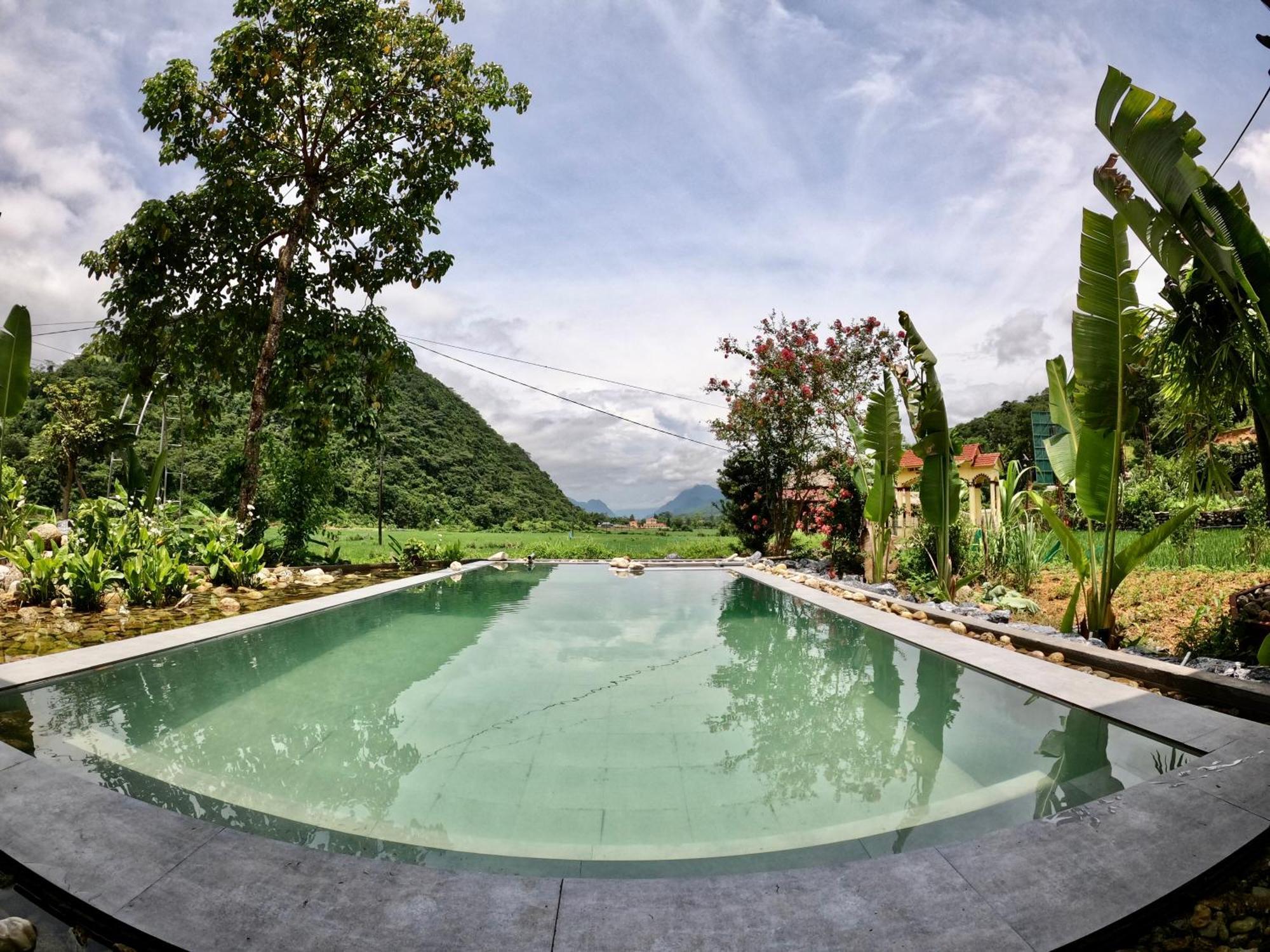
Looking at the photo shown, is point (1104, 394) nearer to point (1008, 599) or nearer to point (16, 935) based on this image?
point (1008, 599)

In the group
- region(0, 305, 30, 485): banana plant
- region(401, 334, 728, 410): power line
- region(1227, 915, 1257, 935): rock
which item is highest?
region(401, 334, 728, 410): power line

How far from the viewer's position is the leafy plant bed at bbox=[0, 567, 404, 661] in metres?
5.25

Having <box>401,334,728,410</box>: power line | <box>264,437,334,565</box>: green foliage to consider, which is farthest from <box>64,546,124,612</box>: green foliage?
<box>401,334,728,410</box>: power line

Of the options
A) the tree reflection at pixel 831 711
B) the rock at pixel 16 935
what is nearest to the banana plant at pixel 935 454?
the tree reflection at pixel 831 711

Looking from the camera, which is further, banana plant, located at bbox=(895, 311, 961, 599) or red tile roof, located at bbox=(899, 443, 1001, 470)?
red tile roof, located at bbox=(899, 443, 1001, 470)

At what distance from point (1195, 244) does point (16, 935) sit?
6.18 meters

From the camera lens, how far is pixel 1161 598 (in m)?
6.68

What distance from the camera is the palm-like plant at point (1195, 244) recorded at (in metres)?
3.93

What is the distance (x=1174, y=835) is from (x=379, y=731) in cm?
388

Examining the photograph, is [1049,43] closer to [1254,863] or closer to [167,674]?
[1254,863]

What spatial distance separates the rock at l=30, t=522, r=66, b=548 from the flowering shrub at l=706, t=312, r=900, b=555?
38.7ft

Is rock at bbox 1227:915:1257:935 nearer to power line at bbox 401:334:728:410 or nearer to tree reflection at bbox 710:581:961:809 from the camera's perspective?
tree reflection at bbox 710:581:961:809

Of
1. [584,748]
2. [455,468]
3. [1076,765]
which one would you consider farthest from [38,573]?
[455,468]

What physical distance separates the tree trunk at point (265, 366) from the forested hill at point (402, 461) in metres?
1.85
